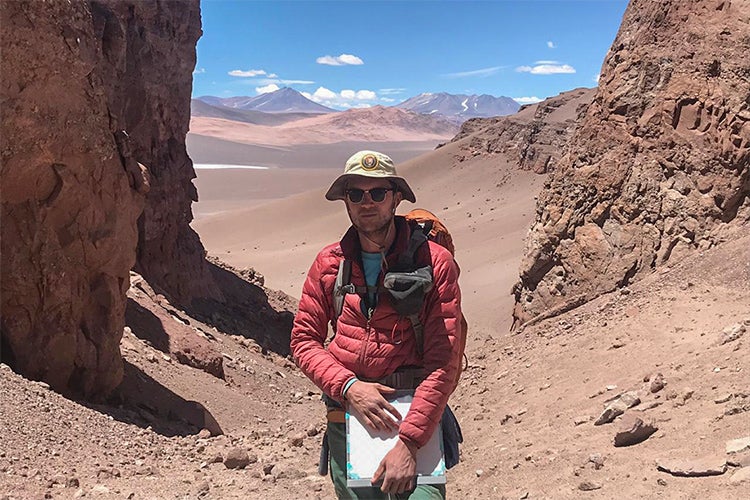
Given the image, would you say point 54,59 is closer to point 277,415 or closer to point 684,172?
point 277,415

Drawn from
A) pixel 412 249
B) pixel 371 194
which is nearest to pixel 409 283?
pixel 412 249

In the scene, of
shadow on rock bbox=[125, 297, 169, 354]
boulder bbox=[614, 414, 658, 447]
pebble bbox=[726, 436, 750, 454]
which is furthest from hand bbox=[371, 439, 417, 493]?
shadow on rock bbox=[125, 297, 169, 354]

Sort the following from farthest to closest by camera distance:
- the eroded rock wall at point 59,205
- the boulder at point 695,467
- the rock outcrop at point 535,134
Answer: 1. the rock outcrop at point 535,134
2. the eroded rock wall at point 59,205
3. the boulder at point 695,467

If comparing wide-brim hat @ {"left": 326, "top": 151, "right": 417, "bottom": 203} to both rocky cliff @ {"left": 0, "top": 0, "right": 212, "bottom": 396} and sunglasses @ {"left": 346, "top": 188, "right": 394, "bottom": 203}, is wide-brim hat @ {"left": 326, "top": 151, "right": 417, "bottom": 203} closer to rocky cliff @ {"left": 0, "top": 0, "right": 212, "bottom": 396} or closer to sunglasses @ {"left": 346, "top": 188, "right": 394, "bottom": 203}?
sunglasses @ {"left": 346, "top": 188, "right": 394, "bottom": 203}

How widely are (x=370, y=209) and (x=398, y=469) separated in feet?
3.30

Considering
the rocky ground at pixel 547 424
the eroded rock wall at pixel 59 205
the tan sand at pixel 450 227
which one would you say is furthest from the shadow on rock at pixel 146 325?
the tan sand at pixel 450 227

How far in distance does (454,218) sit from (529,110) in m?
22.9

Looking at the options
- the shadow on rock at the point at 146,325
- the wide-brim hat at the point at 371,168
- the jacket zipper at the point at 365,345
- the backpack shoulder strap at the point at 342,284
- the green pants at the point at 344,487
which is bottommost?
the shadow on rock at the point at 146,325

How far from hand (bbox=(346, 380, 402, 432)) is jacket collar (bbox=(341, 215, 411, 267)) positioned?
0.49m

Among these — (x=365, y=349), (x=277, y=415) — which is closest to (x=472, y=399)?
(x=277, y=415)

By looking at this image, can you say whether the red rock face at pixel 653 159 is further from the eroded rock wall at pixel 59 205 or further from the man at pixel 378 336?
the man at pixel 378 336

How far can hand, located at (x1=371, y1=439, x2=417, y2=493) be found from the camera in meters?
2.60

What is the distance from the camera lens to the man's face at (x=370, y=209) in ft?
9.32

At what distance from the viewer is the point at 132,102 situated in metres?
14.2
